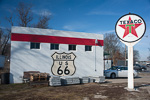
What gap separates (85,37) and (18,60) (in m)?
7.68

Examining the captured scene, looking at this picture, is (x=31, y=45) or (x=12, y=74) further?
(x=31, y=45)

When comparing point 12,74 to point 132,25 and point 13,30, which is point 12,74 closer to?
point 13,30

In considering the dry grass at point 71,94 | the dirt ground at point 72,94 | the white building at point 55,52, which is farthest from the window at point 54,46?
the dry grass at point 71,94

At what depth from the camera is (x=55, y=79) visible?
38.3 feet

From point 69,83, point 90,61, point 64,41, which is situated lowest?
point 69,83

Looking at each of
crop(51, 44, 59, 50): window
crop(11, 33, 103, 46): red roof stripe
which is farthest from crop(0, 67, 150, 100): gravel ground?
crop(11, 33, 103, 46): red roof stripe

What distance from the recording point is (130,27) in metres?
10.5

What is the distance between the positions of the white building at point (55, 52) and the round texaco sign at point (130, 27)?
6.02 meters

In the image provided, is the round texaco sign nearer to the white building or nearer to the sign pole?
the sign pole

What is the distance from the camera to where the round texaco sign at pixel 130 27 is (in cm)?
1024

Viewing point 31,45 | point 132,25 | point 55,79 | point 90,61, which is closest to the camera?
point 132,25

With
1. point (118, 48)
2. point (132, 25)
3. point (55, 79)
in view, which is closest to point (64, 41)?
point (55, 79)

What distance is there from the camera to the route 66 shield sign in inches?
576

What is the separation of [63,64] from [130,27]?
7.69 m
